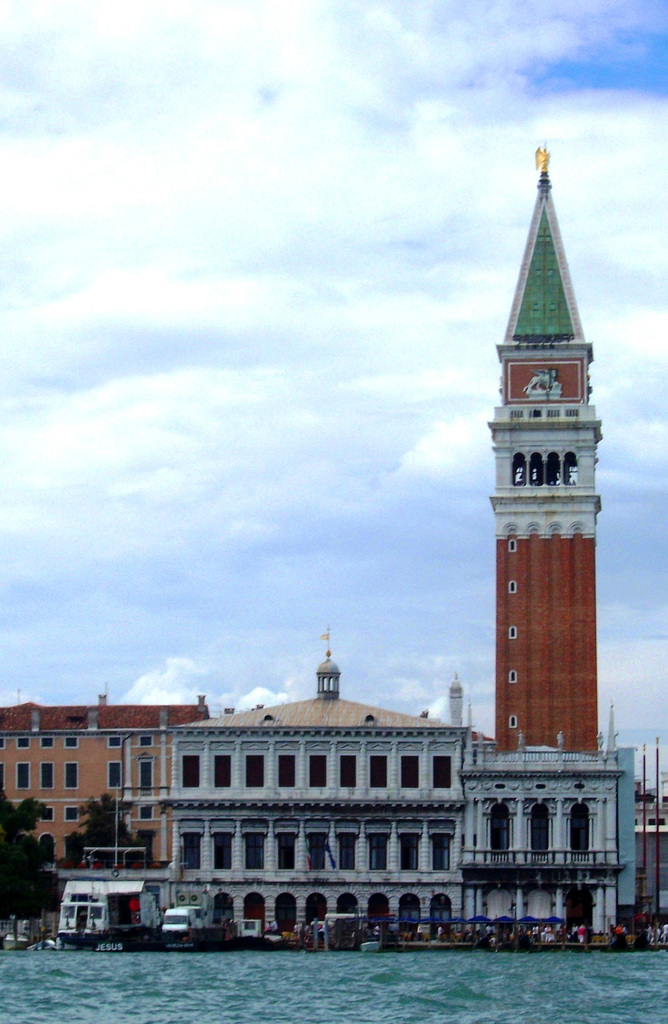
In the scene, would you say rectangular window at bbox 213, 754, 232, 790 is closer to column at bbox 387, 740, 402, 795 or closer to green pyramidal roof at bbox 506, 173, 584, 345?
column at bbox 387, 740, 402, 795

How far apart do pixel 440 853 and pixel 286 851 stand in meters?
7.04

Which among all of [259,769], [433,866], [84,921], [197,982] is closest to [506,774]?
[433,866]

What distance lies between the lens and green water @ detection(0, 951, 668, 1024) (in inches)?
2303

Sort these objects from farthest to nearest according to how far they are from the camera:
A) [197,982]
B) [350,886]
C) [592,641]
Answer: [592,641] < [350,886] < [197,982]

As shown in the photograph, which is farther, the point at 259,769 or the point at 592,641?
the point at 592,641

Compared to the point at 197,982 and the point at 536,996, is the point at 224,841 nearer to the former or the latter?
the point at 197,982

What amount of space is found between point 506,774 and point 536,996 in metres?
31.4

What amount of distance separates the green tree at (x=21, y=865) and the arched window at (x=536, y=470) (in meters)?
30.0

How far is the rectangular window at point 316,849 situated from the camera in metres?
95.5

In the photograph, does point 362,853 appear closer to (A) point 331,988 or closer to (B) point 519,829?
(B) point 519,829

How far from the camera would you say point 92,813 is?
344 ft

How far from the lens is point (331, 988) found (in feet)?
219

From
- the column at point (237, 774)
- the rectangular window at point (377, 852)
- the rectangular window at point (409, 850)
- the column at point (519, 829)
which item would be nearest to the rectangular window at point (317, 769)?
the column at point (237, 774)

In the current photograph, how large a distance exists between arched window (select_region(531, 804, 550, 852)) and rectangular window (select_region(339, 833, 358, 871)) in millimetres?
8184
